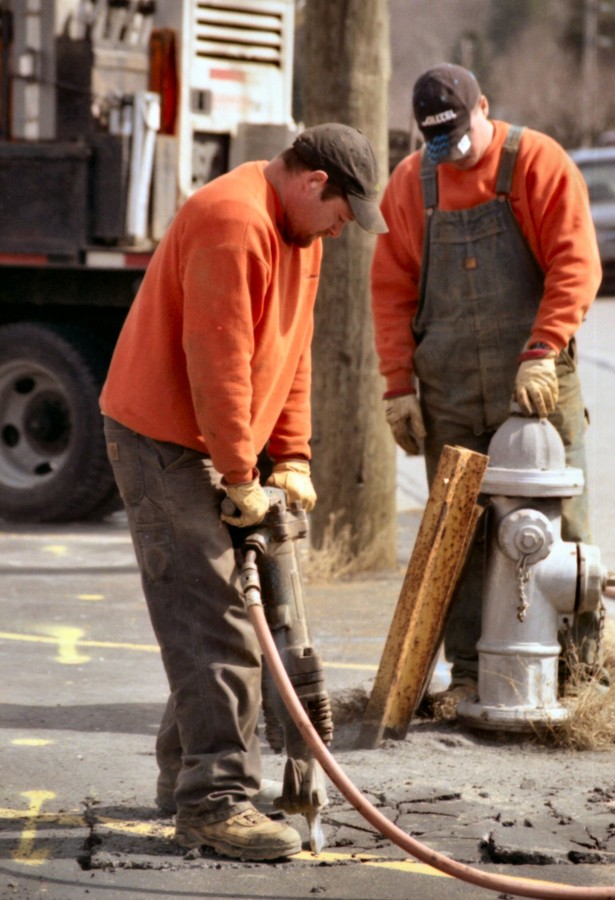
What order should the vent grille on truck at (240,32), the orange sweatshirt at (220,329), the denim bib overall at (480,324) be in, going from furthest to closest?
1. the vent grille on truck at (240,32)
2. the denim bib overall at (480,324)
3. the orange sweatshirt at (220,329)

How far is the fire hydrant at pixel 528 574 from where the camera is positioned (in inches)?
215

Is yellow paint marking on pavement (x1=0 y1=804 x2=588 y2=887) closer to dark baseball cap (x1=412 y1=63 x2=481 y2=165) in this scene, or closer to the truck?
dark baseball cap (x1=412 y1=63 x2=481 y2=165)

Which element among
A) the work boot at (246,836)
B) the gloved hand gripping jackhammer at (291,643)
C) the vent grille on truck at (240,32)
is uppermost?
the vent grille on truck at (240,32)

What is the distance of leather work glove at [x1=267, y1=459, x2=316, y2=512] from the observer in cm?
476

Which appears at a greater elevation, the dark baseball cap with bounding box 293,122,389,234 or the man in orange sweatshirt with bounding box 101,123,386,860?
the dark baseball cap with bounding box 293,122,389,234

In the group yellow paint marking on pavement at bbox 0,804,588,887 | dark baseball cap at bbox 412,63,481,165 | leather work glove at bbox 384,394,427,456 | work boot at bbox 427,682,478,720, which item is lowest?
yellow paint marking on pavement at bbox 0,804,588,887

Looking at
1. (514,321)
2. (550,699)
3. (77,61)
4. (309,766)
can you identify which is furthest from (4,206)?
(309,766)

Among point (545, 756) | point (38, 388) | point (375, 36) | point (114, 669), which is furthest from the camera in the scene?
point (38, 388)

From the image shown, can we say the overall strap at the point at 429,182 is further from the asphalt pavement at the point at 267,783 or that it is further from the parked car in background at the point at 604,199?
the parked car in background at the point at 604,199

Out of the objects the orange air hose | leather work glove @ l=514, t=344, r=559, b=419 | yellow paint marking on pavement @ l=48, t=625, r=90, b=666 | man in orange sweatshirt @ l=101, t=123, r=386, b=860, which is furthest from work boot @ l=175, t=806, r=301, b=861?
yellow paint marking on pavement @ l=48, t=625, r=90, b=666

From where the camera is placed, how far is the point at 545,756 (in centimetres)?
544

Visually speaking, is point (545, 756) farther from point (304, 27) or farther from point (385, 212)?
point (304, 27)

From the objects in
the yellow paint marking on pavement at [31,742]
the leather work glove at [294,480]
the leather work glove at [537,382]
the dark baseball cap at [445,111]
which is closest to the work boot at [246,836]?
the leather work glove at [294,480]

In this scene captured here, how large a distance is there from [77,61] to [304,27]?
1.44 m
